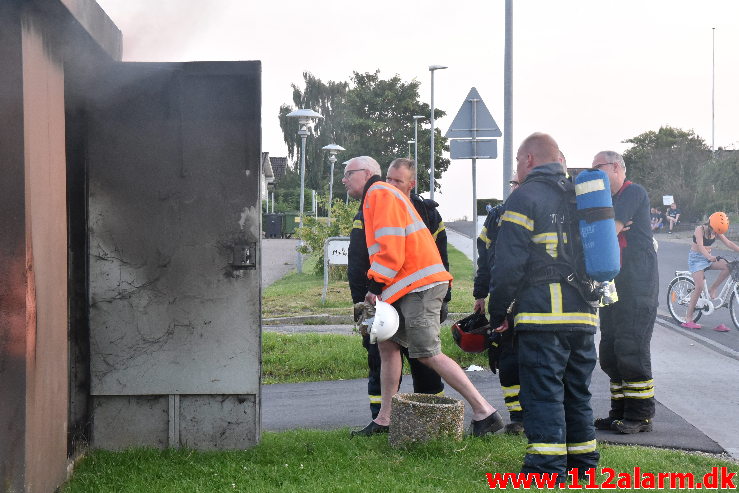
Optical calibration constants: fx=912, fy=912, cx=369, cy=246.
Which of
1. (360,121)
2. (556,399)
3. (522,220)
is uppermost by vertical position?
(360,121)

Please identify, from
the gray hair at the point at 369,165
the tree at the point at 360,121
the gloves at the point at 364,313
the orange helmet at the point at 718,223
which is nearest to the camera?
the gloves at the point at 364,313

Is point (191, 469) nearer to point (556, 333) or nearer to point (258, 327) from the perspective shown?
point (258, 327)

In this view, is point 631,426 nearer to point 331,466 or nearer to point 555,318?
point 555,318

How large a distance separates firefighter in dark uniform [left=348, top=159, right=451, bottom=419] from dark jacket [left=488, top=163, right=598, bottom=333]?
137 cm

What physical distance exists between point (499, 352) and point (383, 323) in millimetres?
739

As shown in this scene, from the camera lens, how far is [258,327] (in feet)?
18.1

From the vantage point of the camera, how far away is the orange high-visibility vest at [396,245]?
5703mm

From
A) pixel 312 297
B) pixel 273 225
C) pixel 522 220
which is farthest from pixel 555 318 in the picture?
pixel 273 225

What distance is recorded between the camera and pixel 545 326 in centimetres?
483

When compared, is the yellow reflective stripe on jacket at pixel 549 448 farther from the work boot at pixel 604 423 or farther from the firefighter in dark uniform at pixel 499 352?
the work boot at pixel 604 423

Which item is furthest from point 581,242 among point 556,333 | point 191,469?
point 191,469

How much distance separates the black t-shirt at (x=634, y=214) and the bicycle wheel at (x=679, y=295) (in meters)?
7.25

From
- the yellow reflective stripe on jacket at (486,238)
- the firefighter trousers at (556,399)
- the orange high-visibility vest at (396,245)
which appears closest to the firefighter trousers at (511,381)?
the orange high-visibility vest at (396,245)

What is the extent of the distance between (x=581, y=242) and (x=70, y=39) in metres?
2.88
